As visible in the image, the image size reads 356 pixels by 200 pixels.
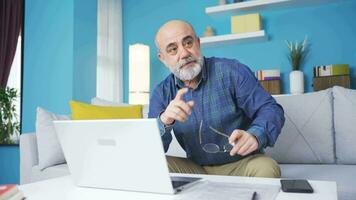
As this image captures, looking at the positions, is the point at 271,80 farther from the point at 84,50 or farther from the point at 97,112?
the point at 84,50

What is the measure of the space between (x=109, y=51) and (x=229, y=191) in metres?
3.15

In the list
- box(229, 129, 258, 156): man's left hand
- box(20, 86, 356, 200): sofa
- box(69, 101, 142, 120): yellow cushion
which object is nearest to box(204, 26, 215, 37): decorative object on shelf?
box(20, 86, 356, 200): sofa

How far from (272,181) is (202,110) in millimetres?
587

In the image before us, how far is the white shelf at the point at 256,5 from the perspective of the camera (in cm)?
290

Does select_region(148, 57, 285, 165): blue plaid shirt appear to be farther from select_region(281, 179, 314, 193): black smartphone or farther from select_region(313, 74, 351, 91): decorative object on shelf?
select_region(313, 74, 351, 91): decorative object on shelf

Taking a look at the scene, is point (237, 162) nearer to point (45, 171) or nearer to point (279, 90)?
point (45, 171)

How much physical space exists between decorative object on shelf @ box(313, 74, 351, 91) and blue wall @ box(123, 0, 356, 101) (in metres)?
0.22

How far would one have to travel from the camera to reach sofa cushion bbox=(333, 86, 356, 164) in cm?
173

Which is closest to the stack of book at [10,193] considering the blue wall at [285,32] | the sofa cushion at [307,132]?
the sofa cushion at [307,132]

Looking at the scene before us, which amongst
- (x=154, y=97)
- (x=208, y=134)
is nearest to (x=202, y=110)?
(x=208, y=134)

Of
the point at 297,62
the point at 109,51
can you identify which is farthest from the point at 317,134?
the point at 109,51

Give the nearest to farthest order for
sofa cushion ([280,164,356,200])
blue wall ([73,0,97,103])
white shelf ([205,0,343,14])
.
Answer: sofa cushion ([280,164,356,200])
white shelf ([205,0,343,14])
blue wall ([73,0,97,103])

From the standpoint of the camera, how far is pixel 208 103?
140cm

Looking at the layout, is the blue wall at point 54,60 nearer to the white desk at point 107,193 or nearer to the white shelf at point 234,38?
the white shelf at point 234,38
